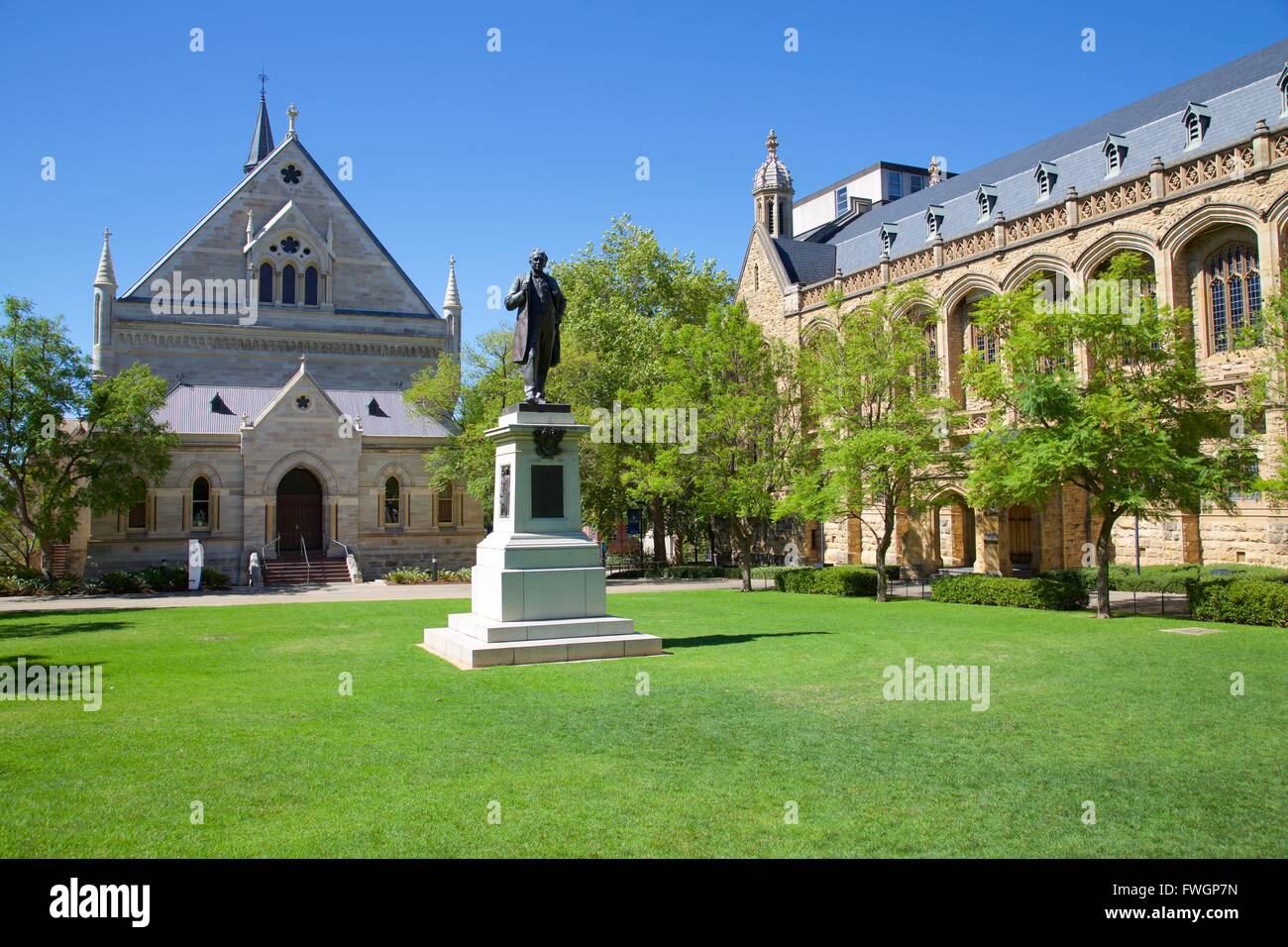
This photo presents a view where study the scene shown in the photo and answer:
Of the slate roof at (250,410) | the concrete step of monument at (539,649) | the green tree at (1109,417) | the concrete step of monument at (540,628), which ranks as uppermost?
the slate roof at (250,410)

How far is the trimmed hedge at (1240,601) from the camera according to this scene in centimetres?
1847

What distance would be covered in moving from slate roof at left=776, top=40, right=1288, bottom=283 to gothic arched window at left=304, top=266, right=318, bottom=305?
2453 cm

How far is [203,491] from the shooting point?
3769cm

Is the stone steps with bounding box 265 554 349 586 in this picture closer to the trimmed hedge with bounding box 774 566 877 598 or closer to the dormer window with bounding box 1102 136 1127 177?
the trimmed hedge with bounding box 774 566 877 598

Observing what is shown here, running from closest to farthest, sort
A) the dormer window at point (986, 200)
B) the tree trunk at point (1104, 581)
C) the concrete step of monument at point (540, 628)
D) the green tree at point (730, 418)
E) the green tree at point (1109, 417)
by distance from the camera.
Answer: the concrete step of monument at point (540, 628) < the green tree at point (1109, 417) < the tree trunk at point (1104, 581) < the green tree at point (730, 418) < the dormer window at point (986, 200)

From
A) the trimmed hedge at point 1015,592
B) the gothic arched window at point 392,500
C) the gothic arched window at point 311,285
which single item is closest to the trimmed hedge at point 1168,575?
the trimmed hedge at point 1015,592

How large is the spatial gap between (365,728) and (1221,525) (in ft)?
94.0

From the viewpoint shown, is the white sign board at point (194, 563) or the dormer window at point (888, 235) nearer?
the white sign board at point (194, 563)

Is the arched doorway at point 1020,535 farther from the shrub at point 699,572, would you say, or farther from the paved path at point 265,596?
the paved path at point 265,596

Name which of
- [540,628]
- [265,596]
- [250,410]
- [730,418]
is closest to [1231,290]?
[730,418]

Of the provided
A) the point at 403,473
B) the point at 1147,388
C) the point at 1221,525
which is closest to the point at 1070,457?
the point at 1147,388

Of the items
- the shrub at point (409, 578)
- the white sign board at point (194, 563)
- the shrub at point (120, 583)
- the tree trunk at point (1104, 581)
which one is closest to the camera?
the tree trunk at point (1104, 581)

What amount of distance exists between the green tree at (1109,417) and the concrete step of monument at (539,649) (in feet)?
37.5

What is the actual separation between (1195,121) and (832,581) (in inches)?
787
